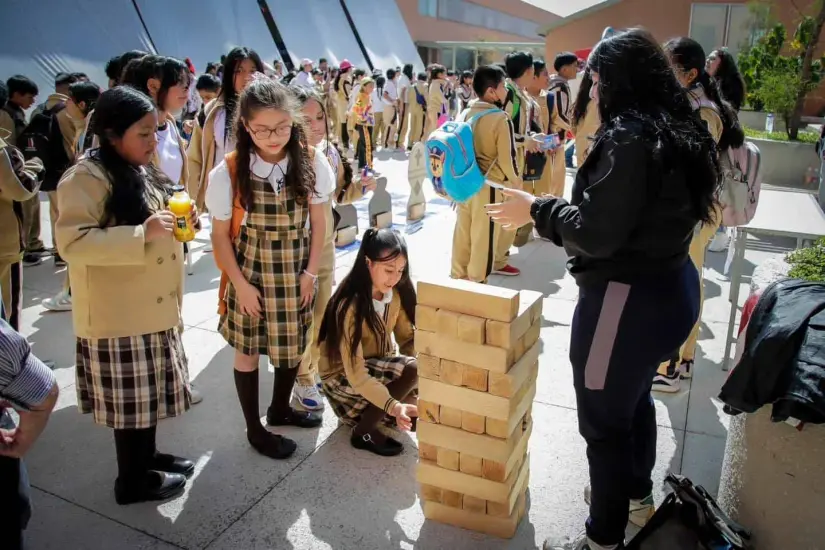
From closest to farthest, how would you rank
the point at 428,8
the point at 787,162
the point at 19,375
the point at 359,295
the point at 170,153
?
the point at 19,375
the point at 359,295
the point at 170,153
the point at 787,162
the point at 428,8

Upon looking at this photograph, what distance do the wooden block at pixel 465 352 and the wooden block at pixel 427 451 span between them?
380mm

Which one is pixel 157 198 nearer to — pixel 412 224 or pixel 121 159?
pixel 121 159

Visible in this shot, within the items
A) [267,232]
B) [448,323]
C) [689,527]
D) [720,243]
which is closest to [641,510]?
[689,527]

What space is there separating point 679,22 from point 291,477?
20230 mm

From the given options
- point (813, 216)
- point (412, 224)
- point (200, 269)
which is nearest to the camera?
point (813, 216)

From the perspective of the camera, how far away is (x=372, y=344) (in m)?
3.10

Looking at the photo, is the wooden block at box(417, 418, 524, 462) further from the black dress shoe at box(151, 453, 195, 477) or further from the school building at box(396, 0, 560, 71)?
the school building at box(396, 0, 560, 71)

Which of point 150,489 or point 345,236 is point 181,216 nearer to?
point 150,489

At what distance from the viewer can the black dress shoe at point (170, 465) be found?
2902 millimetres

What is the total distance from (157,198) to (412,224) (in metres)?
4.88

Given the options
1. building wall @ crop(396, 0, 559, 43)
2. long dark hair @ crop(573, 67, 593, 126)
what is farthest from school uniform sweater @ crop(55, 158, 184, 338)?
building wall @ crop(396, 0, 559, 43)

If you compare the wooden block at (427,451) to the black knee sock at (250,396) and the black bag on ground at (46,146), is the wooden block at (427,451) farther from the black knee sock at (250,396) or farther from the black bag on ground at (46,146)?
the black bag on ground at (46,146)

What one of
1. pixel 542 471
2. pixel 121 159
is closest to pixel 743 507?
pixel 542 471

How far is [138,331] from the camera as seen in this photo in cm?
251
